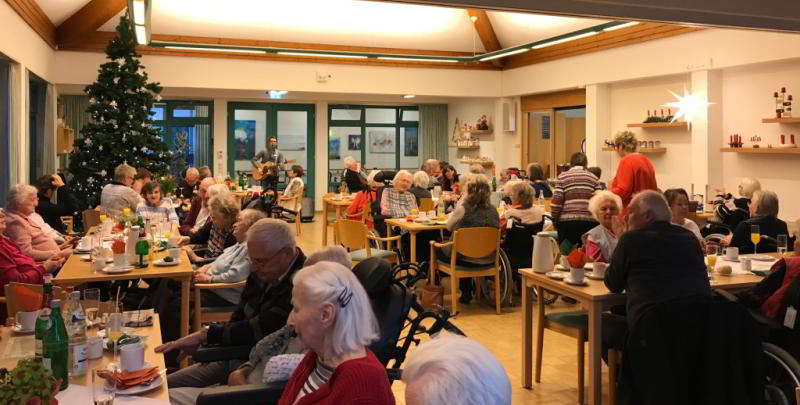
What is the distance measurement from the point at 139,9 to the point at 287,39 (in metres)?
6.32

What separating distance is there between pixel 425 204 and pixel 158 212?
354cm

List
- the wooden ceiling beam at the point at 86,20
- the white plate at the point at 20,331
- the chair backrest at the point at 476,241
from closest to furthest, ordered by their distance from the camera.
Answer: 1. the white plate at the point at 20,331
2. the chair backrest at the point at 476,241
3. the wooden ceiling beam at the point at 86,20

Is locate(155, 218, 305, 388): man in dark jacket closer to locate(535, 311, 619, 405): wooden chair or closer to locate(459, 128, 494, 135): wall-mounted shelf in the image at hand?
locate(535, 311, 619, 405): wooden chair

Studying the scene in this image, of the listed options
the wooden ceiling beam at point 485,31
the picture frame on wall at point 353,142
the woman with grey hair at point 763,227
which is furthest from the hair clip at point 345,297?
the picture frame on wall at point 353,142

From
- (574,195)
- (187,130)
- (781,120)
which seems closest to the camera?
(574,195)

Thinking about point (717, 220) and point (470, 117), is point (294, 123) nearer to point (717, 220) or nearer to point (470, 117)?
point (470, 117)

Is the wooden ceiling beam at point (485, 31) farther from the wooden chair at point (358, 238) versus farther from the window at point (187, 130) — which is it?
the wooden chair at point (358, 238)

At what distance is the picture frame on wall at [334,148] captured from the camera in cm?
1716

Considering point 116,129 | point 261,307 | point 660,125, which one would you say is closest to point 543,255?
point 261,307

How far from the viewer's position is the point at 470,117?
1669cm

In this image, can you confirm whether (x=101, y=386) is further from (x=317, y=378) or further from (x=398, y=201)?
(x=398, y=201)

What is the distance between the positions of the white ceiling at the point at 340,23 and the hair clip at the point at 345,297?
35.0 feet

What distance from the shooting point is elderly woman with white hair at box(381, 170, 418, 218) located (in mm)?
8930

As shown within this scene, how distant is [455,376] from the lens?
146 centimetres
